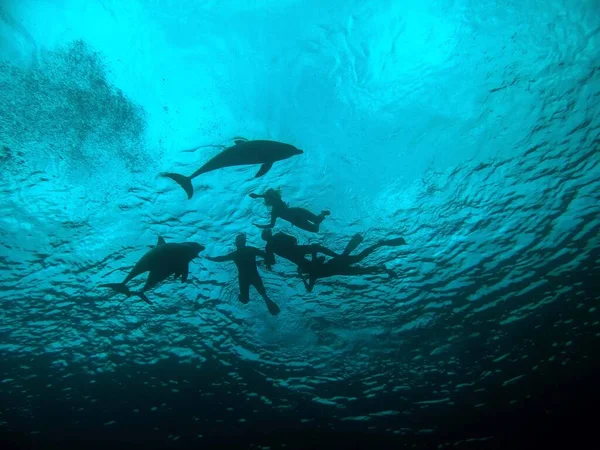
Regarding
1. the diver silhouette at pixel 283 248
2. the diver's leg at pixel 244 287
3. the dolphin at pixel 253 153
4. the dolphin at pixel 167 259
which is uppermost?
the diver silhouette at pixel 283 248

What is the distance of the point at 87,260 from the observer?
414 inches

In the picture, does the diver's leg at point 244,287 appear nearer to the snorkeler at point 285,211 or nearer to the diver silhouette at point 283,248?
the diver silhouette at point 283,248

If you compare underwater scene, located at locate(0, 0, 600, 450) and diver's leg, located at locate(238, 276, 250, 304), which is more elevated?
underwater scene, located at locate(0, 0, 600, 450)

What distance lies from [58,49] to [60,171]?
289 centimetres

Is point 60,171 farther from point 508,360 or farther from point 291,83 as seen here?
point 508,360

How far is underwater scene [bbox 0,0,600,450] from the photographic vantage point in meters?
8.00

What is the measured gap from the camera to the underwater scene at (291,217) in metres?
8.00

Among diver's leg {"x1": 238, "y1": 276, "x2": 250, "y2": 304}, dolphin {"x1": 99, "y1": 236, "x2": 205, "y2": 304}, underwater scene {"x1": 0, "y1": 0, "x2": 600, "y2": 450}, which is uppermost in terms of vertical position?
underwater scene {"x1": 0, "y1": 0, "x2": 600, "y2": 450}

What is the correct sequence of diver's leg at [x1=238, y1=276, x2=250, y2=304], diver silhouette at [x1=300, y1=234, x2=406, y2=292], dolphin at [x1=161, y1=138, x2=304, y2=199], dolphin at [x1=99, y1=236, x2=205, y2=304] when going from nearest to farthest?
dolphin at [x1=161, y1=138, x2=304, y2=199] < dolphin at [x1=99, y1=236, x2=205, y2=304] < diver's leg at [x1=238, y1=276, x2=250, y2=304] < diver silhouette at [x1=300, y1=234, x2=406, y2=292]

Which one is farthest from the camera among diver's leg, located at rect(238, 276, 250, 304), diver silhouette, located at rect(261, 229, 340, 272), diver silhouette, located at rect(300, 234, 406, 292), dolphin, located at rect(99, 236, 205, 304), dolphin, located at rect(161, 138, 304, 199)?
diver silhouette, located at rect(300, 234, 406, 292)

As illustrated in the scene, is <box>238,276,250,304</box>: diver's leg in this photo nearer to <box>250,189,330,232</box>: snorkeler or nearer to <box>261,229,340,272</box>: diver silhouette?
<box>261,229,340,272</box>: diver silhouette

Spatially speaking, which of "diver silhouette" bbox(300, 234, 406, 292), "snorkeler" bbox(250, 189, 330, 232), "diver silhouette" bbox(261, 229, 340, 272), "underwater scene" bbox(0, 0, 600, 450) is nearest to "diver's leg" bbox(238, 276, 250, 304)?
"underwater scene" bbox(0, 0, 600, 450)

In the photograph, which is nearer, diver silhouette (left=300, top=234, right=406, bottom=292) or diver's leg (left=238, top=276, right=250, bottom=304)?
diver's leg (left=238, top=276, right=250, bottom=304)

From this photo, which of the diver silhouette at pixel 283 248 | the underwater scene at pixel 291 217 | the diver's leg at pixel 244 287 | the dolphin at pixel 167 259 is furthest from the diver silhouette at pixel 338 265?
the dolphin at pixel 167 259
